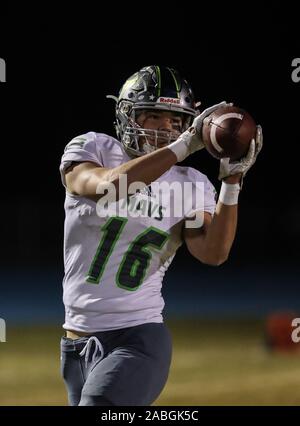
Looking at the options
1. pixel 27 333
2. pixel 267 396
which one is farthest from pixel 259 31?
pixel 267 396

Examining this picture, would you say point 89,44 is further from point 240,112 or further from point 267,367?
point 240,112

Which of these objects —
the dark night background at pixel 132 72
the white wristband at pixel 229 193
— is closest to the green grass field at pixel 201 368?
the white wristband at pixel 229 193

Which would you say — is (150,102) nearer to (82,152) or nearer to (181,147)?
(82,152)

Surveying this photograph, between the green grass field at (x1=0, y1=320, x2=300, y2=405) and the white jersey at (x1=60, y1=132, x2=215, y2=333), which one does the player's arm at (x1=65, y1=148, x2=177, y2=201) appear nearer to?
the white jersey at (x1=60, y1=132, x2=215, y2=333)

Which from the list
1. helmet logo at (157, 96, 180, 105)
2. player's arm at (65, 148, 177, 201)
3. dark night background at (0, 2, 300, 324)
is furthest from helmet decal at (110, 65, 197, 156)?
dark night background at (0, 2, 300, 324)

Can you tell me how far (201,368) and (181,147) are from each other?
2.98 meters

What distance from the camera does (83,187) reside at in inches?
99.3

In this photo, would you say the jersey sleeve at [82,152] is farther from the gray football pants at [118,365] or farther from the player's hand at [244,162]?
the gray football pants at [118,365]

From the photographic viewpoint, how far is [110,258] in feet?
8.56

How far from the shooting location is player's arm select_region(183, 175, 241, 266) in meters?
2.58

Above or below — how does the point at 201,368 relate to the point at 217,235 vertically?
below

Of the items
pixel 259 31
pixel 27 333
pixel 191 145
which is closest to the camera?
pixel 191 145

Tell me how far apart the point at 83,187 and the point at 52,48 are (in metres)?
7.37

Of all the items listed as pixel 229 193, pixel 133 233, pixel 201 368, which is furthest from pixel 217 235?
pixel 201 368
